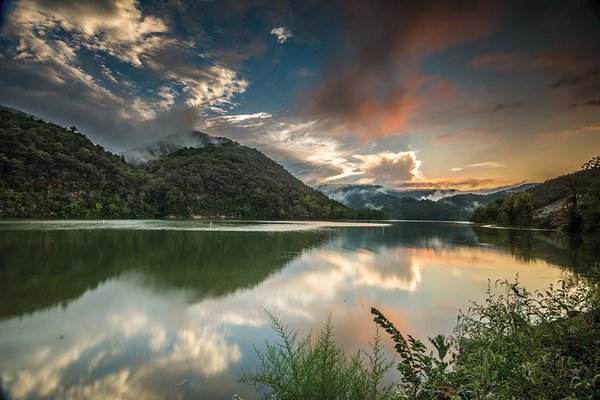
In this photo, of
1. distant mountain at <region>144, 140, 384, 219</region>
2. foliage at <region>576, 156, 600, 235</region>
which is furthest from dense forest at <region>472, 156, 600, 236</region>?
distant mountain at <region>144, 140, 384, 219</region>

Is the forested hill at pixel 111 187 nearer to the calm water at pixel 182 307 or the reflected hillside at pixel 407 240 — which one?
the calm water at pixel 182 307

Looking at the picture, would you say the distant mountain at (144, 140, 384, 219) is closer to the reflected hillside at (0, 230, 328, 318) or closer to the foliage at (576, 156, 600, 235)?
the reflected hillside at (0, 230, 328, 318)

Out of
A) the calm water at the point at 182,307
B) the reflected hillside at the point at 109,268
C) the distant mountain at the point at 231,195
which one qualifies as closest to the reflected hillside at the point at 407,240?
the calm water at the point at 182,307

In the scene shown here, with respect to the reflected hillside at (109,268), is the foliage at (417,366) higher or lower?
higher

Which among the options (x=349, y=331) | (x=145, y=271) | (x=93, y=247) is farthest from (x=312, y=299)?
(x=93, y=247)

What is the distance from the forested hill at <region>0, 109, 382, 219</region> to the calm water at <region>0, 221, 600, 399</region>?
83.0 m

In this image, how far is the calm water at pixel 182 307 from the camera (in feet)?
21.9

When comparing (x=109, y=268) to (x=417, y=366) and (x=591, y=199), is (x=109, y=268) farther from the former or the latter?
(x=591, y=199)

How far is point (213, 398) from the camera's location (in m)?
5.96

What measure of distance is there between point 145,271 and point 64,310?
722 centimetres

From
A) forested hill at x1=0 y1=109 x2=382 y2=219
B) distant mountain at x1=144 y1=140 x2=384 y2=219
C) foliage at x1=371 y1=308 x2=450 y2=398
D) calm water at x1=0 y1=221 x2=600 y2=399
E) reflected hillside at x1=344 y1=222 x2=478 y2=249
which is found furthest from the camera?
distant mountain at x1=144 y1=140 x2=384 y2=219

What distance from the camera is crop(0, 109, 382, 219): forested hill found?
8750cm

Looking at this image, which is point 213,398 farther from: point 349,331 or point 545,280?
point 545,280

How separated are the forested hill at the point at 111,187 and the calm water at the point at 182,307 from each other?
272ft
